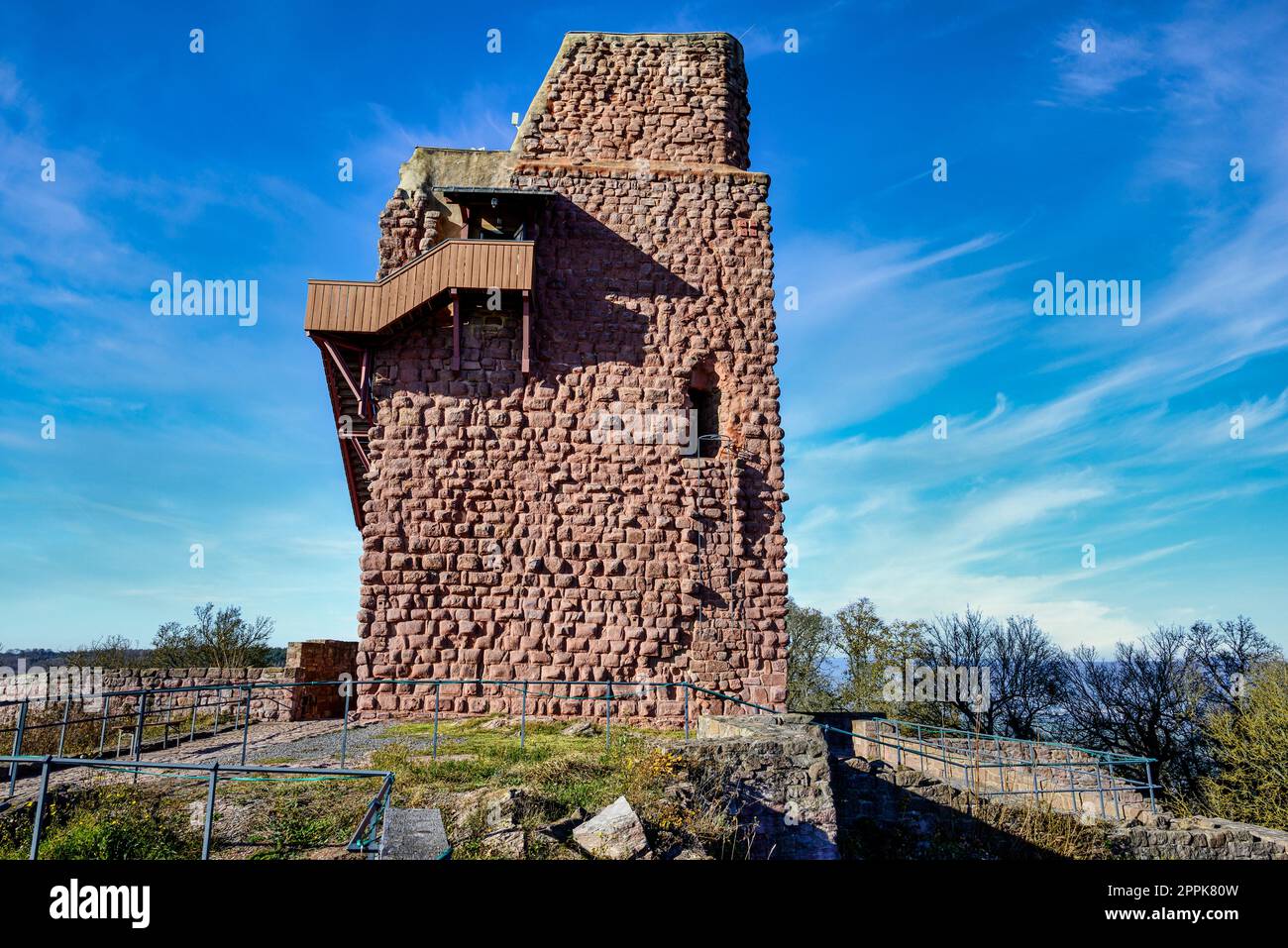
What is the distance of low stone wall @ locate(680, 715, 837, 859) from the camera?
852cm

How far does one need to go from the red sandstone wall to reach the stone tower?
4cm

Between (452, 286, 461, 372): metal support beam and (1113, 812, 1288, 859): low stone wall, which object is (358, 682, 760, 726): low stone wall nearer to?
(452, 286, 461, 372): metal support beam

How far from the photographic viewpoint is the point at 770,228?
1563 centimetres

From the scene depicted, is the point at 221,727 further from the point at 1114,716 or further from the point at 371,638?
the point at 1114,716

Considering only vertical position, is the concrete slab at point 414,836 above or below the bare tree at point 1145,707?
above

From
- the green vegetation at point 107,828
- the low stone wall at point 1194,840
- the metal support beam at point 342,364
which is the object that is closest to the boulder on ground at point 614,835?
the green vegetation at point 107,828

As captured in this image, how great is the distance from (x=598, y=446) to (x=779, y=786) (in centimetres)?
722

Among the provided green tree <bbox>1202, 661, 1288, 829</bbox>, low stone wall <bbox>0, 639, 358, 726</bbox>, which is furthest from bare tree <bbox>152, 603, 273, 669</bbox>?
green tree <bbox>1202, 661, 1288, 829</bbox>

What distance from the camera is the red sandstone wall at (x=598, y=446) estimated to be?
13.8 meters

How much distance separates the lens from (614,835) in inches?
265

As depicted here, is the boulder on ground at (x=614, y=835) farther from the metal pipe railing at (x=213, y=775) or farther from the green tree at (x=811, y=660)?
the green tree at (x=811, y=660)

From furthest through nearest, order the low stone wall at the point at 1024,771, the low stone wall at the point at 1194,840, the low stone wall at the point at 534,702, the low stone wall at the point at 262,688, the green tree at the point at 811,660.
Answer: the green tree at the point at 811,660 → the low stone wall at the point at 262,688 → the low stone wall at the point at 1024,771 → the low stone wall at the point at 534,702 → the low stone wall at the point at 1194,840

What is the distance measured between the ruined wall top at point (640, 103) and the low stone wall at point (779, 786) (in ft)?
36.9
